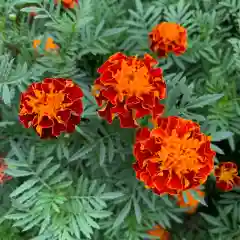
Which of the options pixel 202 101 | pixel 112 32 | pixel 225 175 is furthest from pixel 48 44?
pixel 225 175

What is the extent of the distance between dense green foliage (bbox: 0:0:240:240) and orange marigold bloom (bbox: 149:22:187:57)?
7 centimetres

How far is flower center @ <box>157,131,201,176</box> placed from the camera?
0.82 meters

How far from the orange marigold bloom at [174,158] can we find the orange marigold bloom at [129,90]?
1.9 inches

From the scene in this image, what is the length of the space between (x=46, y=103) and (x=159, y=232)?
0.50 metres

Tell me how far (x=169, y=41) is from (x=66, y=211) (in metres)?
0.47

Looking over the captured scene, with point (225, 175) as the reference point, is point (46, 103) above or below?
above

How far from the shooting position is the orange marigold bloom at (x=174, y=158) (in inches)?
32.3

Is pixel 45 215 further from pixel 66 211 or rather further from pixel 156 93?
pixel 156 93

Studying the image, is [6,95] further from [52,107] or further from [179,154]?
[179,154]

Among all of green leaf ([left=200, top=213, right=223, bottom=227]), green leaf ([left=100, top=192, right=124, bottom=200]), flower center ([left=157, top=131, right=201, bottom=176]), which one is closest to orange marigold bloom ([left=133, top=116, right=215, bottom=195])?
flower center ([left=157, top=131, right=201, bottom=176])

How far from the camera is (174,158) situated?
0.82m

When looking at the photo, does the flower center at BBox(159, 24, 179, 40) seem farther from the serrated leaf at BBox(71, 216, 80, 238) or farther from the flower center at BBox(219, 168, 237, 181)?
the serrated leaf at BBox(71, 216, 80, 238)

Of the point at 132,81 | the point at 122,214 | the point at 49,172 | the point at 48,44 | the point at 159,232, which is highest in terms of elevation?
the point at 132,81

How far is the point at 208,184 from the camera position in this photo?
1281 mm
